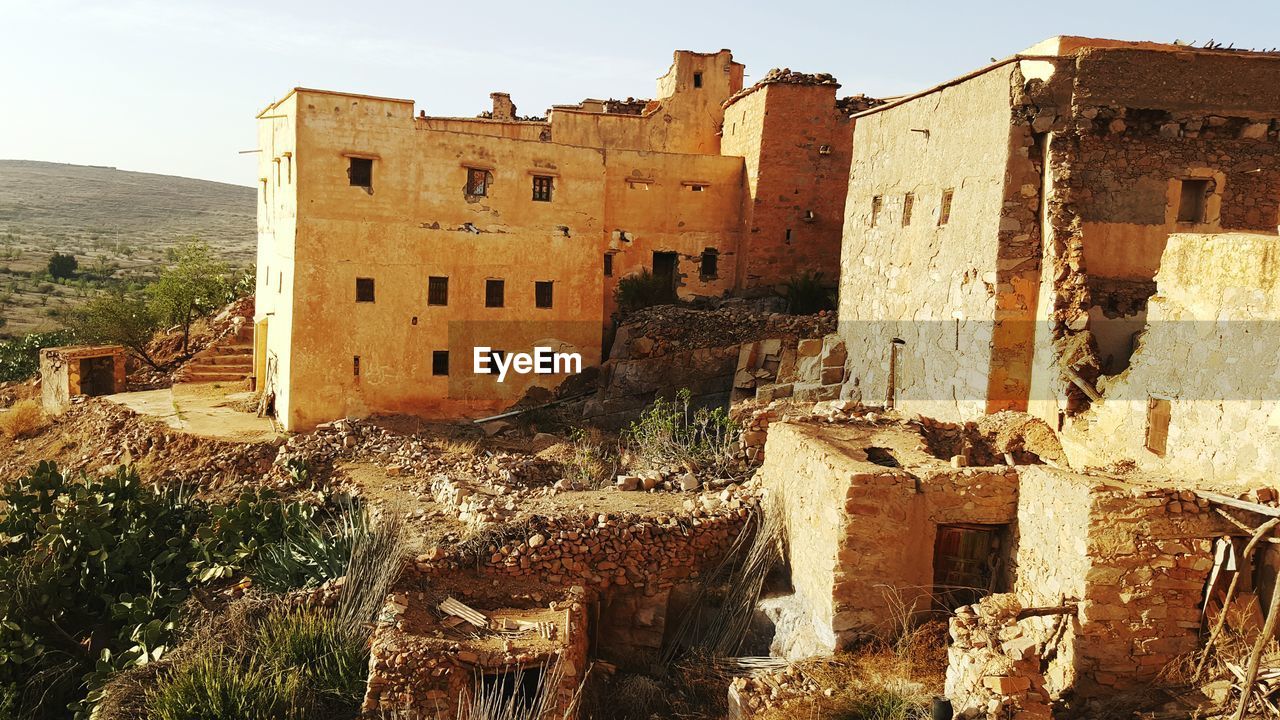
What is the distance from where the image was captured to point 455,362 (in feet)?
61.3

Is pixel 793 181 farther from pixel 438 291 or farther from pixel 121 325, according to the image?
pixel 121 325

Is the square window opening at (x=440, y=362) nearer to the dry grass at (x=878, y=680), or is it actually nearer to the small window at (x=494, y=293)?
the small window at (x=494, y=293)

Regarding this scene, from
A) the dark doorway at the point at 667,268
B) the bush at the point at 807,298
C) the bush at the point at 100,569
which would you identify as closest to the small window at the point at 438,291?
the dark doorway at the point at 667,268

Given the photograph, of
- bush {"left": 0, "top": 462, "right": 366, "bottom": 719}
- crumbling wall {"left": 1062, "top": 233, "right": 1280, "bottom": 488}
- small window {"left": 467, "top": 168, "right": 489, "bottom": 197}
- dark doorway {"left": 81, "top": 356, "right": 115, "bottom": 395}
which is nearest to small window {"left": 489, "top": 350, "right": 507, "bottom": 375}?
small window {"left": 467, "top": 168, "right": 489, "bottom": 197}

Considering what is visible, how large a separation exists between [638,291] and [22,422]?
42.3 ft

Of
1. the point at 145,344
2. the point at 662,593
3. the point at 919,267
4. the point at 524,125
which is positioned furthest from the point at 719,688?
the point at 145,344

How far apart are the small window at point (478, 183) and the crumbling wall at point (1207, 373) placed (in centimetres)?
1235

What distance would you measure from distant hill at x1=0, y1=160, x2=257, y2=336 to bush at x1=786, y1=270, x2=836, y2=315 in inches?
1036

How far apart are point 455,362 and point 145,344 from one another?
10523 mm

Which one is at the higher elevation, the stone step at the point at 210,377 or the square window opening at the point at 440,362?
the square window opening at the point at 440,362

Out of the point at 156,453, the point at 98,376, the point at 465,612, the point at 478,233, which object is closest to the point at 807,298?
the point at 478,233

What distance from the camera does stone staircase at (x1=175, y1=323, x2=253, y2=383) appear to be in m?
22.1

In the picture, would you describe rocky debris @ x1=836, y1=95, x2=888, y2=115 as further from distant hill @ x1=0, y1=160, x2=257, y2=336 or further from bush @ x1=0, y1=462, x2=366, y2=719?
distant hill @ x1=0, y1=160, x2=257, y2=336

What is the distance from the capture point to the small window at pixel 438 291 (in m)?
18.4
